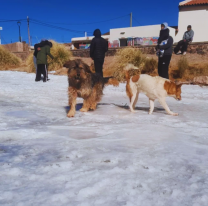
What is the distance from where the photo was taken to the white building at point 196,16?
23.0 meters

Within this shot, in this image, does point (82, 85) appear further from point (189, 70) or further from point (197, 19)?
point (197, 19)

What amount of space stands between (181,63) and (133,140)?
10.1 metres

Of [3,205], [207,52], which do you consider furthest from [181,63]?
[3,205]

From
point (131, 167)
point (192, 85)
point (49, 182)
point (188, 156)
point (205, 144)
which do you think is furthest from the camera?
point (192, 85)

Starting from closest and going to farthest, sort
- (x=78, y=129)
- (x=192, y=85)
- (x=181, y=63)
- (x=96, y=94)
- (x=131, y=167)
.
A: (x=131, y=167), (x=78, y=129), (x=96, y=94), (x=192, y=85), (x=181, y=63)

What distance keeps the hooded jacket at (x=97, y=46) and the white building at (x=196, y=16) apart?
20.0m

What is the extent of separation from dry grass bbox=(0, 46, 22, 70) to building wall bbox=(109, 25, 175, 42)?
63.8 ft

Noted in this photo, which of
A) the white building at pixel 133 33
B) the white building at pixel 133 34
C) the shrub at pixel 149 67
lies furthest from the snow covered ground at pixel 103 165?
the white building at pixel 133 33

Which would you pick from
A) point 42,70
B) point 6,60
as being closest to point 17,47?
point 6,60

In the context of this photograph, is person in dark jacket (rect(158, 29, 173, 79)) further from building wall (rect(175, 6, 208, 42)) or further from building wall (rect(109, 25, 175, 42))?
building wall (rect(109, 25, 175, 42))

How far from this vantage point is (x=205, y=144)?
249 centimetres

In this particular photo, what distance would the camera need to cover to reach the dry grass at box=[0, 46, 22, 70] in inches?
699

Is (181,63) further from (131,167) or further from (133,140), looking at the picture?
(131,167)

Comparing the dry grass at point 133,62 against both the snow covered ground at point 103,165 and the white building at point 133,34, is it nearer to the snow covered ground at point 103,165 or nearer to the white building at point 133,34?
the snow covered ground at point 103,165
